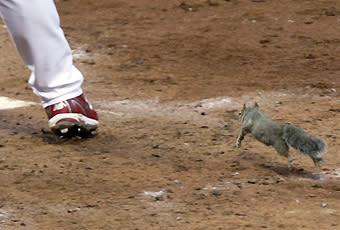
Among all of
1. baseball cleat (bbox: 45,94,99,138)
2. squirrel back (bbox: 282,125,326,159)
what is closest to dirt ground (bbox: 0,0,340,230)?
baseball cleat (bbox: 45,94,99,138)

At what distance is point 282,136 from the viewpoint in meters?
3.67

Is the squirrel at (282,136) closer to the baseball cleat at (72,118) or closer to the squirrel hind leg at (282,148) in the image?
the squirrel hind leg at (282,148)

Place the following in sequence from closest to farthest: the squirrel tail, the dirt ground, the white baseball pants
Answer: the dirt ground, the squirrel tail, the white baseball pants

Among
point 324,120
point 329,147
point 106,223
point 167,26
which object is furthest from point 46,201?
point 167,26

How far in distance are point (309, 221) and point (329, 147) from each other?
3.50ft

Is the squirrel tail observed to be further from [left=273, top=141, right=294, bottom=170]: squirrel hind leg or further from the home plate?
the home plate

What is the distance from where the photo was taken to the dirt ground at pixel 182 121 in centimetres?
333

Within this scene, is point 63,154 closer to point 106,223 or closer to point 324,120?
point 106,223

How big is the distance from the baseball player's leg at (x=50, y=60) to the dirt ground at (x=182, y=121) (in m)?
0.17

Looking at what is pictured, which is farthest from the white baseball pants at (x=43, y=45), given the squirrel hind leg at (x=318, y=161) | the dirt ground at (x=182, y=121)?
the squirrel hind leg at (x=318, y=161)

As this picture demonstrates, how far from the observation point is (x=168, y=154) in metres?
4.09

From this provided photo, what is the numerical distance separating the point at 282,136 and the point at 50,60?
4.75ft

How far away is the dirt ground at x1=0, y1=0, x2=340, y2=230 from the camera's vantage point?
3.33 m

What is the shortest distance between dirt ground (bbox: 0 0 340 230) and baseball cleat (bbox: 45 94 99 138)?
8 centimetres
